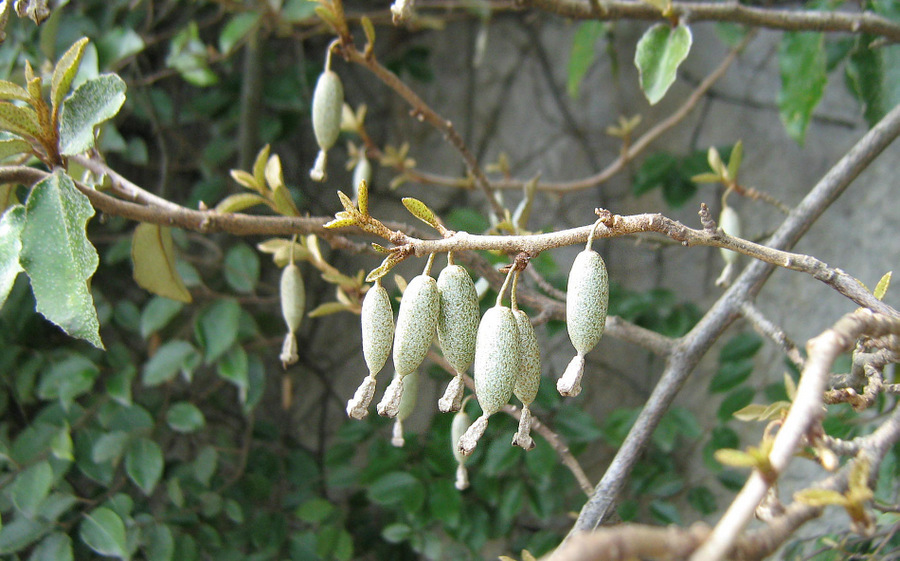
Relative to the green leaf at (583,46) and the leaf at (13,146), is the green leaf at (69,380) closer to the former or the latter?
the leaf at (13,146)

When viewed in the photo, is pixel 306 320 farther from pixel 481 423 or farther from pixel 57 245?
pixel 481 423

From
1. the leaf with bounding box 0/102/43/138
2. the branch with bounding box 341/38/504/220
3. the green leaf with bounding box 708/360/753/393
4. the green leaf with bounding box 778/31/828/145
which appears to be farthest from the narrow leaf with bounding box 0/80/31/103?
the green leaf with bounding box 708/360/753/393

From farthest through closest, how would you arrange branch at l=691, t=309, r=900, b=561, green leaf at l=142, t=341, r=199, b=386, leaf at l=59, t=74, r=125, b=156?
green leaf at l=142, t=341, r=199, b=386 < leaf at l=59, t=74, r=125, b=156 < branch at l=691, t=309, r=900, b=561

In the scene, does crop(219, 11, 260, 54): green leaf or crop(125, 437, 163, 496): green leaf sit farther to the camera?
crop(219, 11, 260, 54): green leaf

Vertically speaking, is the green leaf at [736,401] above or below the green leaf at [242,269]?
above

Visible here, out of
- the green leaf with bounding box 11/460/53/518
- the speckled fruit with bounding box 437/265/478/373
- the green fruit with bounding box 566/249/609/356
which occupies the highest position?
the green fruit with bounding box 566/249/609/356

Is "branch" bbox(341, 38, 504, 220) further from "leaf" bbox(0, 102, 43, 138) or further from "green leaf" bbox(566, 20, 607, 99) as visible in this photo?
"green leaf" bbox(566, 20, 607, 99)

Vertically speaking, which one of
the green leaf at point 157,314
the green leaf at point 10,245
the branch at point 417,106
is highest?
the branch at point 417,106

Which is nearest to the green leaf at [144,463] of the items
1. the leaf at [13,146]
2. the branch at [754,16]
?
the leaf at [13,146]
